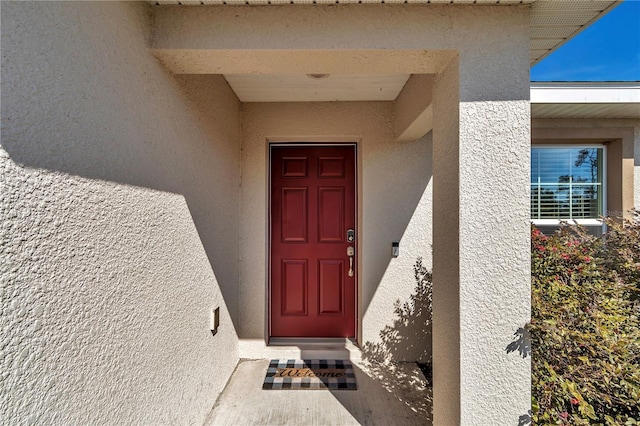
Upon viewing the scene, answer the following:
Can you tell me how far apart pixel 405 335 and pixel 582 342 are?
1616 mm

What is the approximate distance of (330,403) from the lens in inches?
91.7

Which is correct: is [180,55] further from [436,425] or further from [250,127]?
[436,425]

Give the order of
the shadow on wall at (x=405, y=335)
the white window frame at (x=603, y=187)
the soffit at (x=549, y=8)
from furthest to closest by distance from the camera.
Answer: the white window frame at (x=603, y=187) → the shadow on wall at (x=405, y=335) → the soffit at (x=549, y=8)

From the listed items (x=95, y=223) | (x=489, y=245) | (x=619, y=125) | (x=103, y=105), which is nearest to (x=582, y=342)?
(x=489, y=245)

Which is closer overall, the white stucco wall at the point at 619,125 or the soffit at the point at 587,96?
the soffit at the point at 587,96

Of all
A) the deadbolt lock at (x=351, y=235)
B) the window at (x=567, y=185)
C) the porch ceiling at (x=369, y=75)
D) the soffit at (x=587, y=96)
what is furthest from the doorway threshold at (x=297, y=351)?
the soffit at (x=587, y=96)

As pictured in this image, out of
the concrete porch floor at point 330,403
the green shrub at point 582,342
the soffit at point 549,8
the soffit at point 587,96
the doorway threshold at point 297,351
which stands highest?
the soffit at point 587,96

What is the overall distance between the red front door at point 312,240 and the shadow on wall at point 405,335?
382 mm

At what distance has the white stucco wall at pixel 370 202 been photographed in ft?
9.78

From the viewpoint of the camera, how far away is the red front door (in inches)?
128

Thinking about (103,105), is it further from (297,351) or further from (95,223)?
(297,351)

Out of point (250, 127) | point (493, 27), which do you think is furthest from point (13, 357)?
point (250, 127)

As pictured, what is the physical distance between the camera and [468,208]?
149cm

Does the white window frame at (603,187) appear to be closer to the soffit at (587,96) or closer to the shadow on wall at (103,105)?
the soffit at (587,96)
